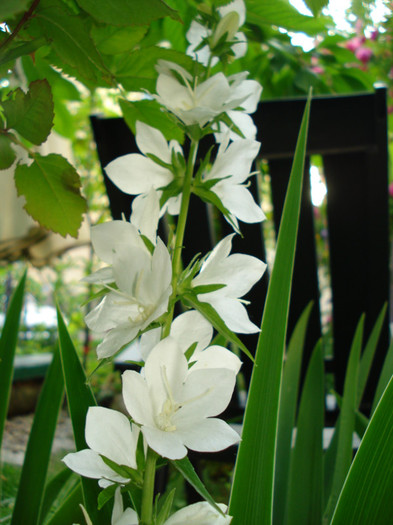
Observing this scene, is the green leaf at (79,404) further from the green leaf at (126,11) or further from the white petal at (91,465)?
the green leaf at (126,11)

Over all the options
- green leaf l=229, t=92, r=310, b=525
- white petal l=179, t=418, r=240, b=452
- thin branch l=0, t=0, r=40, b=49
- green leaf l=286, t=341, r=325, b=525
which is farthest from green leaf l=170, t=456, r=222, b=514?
green leaf l=286, t=341, r=325, b=525

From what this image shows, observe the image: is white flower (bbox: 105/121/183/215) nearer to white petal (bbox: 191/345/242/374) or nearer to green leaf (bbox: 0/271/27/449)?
white petal (bbox: 191/345/242/374)

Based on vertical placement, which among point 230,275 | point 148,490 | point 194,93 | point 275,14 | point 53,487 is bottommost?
point 53,487

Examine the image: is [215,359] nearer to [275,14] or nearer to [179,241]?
[179,241]

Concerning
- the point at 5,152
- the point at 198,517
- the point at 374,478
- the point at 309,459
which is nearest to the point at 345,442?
the point at 309,459

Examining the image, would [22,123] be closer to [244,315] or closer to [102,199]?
[244,315]

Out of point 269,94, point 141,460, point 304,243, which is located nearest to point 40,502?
point 141,460
